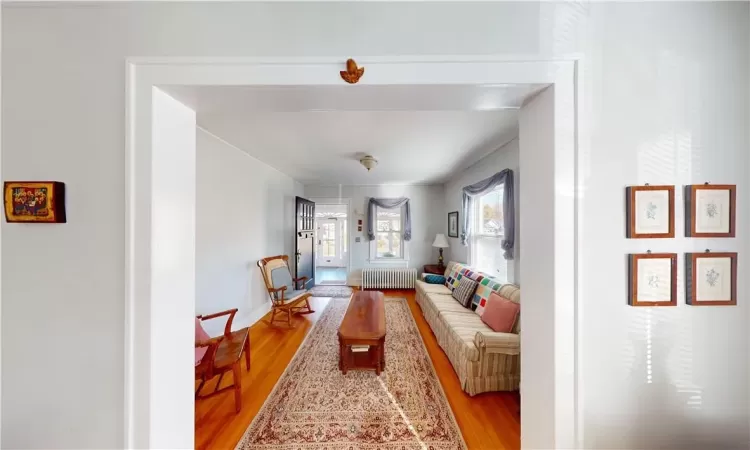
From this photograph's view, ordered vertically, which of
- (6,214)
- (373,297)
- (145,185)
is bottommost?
(373,297)

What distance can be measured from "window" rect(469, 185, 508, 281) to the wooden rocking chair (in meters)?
2.88

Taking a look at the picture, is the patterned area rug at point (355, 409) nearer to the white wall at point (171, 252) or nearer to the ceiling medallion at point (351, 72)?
the white wall at point (171, 252)

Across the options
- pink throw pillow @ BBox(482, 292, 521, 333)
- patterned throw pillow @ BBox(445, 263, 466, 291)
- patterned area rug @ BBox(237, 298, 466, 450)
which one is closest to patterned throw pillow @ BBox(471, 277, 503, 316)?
pink throw pillow @ BBox(482, 292, 521, 333)

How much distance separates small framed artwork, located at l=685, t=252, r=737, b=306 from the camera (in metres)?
0.93

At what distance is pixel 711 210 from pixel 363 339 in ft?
7.49

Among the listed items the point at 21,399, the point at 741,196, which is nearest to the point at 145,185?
the point at 21,399

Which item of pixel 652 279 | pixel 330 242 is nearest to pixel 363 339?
pixel 652 279

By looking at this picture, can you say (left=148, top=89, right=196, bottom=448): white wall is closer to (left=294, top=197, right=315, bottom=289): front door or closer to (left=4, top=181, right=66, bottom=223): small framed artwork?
(left=4, top=181, right=66, bottom=223): small framed artwork

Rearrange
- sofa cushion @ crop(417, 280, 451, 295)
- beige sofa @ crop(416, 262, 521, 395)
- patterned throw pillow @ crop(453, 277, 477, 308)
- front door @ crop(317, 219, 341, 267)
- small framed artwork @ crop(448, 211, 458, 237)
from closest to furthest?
beige sofa @ crop(416, 262, 521, 395), patterned throw pillow @ crop(453, 277, 477, 308), sofa cushion @ crop(417, 280, 451, 295), small framed artwork @ crop(448, 211, 458, 237), front door @ crop(317, 219, 341, 267)

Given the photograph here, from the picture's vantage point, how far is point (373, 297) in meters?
3.46

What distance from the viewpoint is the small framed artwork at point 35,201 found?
2.98 feet

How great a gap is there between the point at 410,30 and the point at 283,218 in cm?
408

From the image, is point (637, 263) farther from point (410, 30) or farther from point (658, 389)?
point (410, 30)

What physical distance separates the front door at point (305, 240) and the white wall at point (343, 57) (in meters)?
3.51
